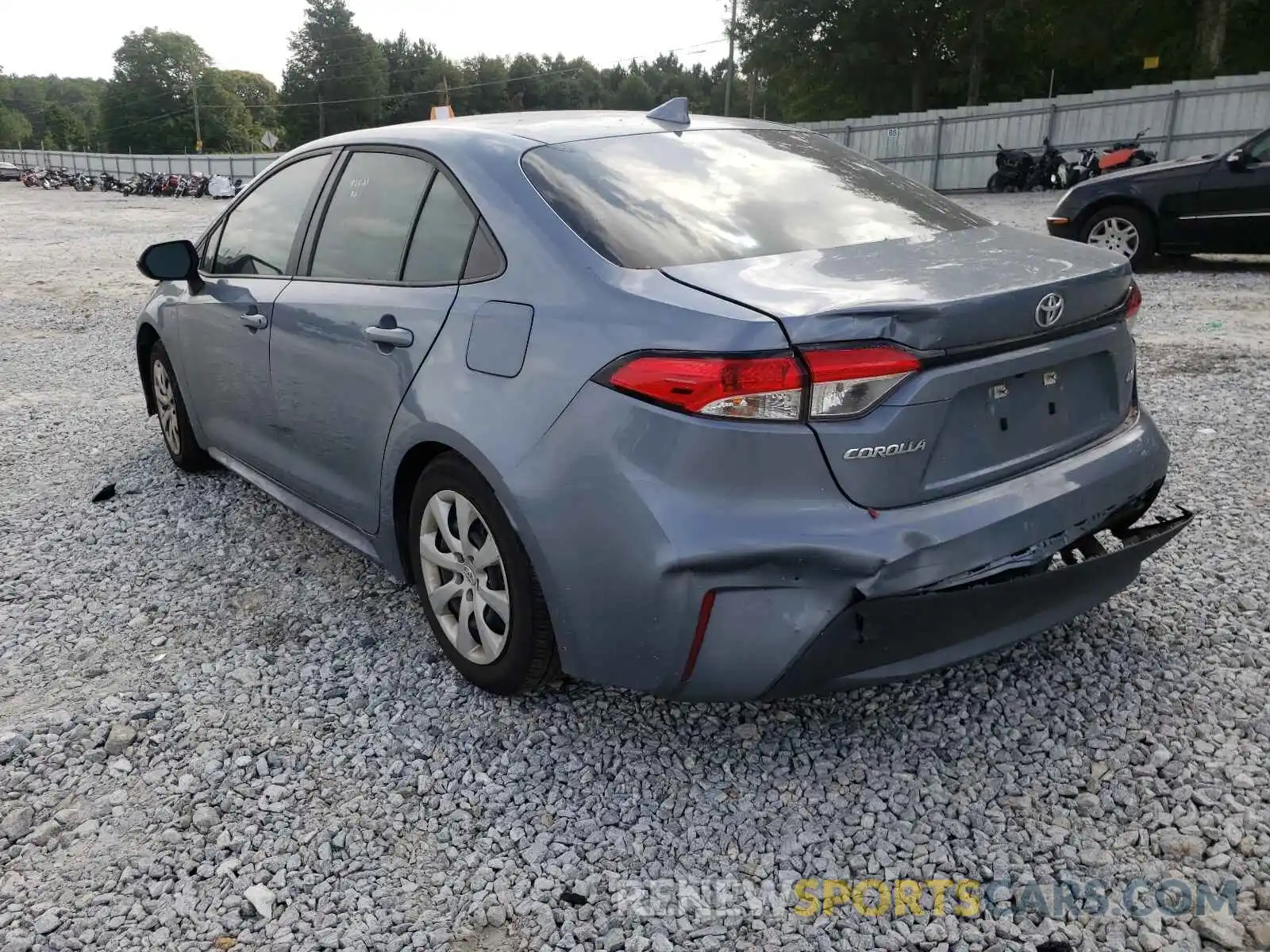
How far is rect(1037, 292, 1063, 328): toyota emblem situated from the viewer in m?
2.43

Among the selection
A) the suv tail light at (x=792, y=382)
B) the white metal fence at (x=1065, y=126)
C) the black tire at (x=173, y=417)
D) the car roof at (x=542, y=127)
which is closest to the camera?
the suv tail light at (x=792, y=382)

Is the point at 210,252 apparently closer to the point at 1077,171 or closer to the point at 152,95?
the point at 1077,171

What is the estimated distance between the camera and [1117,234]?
33.4ft

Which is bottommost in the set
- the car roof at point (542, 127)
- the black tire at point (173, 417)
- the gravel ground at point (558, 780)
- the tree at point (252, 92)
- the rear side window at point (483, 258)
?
the gravel ground at point (558, 780)

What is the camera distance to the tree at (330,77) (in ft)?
327

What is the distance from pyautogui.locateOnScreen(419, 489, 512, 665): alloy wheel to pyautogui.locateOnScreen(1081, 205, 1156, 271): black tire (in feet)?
29.6

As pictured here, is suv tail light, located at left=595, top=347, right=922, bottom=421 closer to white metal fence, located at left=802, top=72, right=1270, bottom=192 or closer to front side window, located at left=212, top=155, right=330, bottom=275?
front side window, located at left=212, top=155, right=330, bottom=275

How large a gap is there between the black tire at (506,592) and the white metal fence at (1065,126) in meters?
19.7

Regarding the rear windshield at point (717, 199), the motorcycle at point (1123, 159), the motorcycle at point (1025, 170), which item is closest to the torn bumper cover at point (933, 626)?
the rear windshield at point (717, 199)

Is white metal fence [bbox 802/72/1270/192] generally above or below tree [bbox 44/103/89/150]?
below

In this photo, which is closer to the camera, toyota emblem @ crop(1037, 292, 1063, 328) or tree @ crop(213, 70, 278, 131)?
toyota emblem @ crop(1037, 292, 1063, 328)

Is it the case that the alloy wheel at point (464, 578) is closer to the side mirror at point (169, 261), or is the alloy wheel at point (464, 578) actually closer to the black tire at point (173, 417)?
the side mirror at point (169, 261)

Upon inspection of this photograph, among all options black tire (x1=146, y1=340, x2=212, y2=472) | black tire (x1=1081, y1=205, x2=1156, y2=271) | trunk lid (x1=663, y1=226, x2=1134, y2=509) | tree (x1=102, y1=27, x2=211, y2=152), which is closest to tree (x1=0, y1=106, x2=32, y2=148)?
tree (x1=102, y1=27, x2=211, y2=152)

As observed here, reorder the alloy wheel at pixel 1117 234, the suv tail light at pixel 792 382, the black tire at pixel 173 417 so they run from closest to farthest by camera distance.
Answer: the suv tail light at pixel 792 382
the black tire at pixel 173 417
the alloy wheel at pixel 1117 234
